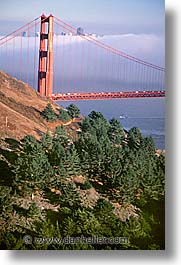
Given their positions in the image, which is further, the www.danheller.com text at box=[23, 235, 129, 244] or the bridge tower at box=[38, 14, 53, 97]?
the bridge tower at box=[38, 14, 53, 97]

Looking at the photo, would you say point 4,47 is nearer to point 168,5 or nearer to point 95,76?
point 95,76

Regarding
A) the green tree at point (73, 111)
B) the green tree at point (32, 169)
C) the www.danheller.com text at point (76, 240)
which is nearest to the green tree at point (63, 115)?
the green tree at point (73, 111)

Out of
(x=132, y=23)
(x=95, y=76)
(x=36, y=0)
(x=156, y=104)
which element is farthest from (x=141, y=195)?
(x=36, y=0)

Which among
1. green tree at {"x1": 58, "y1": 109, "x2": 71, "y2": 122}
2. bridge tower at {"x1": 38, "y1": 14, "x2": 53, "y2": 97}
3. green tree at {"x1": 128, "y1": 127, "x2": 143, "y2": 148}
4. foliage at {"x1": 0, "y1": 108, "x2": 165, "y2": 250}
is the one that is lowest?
foliage at {"x1": 0, "y1": 108, "x2": 165, "y2": 250}

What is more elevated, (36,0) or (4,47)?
(36,0)

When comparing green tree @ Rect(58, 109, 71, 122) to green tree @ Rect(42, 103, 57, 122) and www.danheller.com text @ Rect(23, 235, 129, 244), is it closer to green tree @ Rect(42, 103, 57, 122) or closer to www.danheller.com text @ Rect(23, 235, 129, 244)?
green tree @ Rect(42, 103, 57, 122)

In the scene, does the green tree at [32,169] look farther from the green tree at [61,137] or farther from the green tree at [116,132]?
the green tree at [116,132]

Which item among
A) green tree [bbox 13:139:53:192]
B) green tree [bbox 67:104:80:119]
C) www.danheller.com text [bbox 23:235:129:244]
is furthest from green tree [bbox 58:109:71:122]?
www.danheller.com text [bbox 23:235:129:244]
